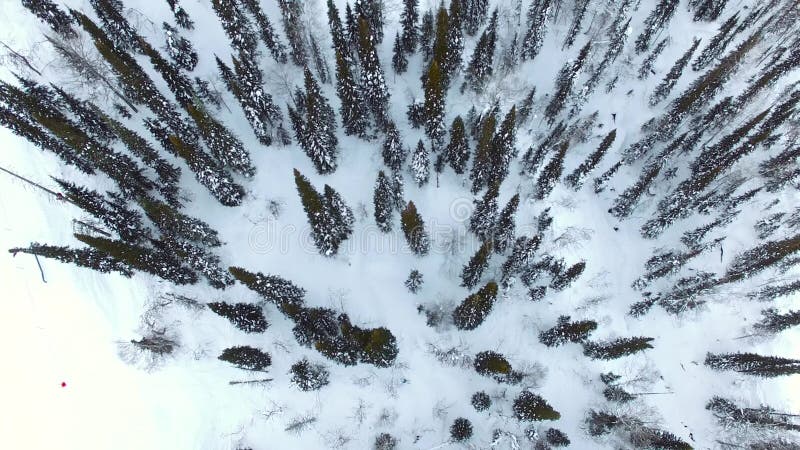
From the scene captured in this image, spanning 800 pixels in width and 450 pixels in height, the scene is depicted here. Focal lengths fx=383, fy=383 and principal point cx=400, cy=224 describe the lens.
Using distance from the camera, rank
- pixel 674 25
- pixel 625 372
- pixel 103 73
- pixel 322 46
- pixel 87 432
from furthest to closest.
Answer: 1. pixel 674 25
2. pixel 322 46
3. pixel 103 73
4. pixel 625 372
5. pixel 87 432

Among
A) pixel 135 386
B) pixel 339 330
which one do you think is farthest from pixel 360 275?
pixel 135 386

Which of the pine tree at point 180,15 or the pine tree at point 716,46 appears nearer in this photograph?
the pine tree at point 180,15

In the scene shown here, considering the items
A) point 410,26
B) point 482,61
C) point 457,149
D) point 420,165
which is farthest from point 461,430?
point 410,26

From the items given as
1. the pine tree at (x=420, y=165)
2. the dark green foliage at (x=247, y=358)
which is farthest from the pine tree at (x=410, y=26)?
the dark green foliage at (x=247, y=358)

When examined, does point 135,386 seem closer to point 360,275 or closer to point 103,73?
point 360,275

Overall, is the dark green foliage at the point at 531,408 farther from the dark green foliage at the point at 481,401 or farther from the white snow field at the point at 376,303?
the dark green foliage at the point at 481,401

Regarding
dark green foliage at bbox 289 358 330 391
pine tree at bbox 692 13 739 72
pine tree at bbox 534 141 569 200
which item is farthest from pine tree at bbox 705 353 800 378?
dark green foliage at bbox 289 358 330 391
